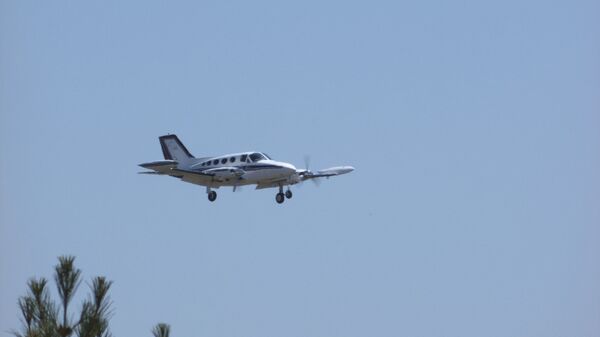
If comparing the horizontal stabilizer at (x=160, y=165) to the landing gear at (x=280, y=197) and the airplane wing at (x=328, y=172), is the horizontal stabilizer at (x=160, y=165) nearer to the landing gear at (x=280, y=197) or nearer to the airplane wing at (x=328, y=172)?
the landing gear at (x=280, y=197)

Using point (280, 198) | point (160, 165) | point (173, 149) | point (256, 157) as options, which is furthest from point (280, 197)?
point (173, 149)

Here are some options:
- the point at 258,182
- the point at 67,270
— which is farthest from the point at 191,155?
the point at 67,270

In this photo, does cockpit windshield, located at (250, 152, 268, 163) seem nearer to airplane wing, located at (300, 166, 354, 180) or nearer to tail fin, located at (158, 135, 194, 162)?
airplane wing, located at (300, 166, 354, 180)

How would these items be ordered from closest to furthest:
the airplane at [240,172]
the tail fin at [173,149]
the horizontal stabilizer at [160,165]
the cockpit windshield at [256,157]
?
1. the airplane at [240,172]
2. the cockpit windshield at [256,157]
3. the horizontal stabilizer at [160,165]
4. the tail fin at [173,149]

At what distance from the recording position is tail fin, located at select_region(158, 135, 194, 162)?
81.5 metres

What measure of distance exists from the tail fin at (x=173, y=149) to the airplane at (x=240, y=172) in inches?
62.5

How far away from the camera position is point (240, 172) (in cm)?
7506

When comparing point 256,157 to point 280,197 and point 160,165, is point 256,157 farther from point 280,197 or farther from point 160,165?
point 160,165

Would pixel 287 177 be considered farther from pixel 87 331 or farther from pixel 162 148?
A: pixel 87 331

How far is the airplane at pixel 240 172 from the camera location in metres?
73.6

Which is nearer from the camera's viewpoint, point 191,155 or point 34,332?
point 34,332

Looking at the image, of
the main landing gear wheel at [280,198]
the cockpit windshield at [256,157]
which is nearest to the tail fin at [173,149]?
the cockpit windshield at [256,157]

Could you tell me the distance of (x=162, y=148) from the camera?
274ft

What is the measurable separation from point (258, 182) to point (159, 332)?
45.9 metres
